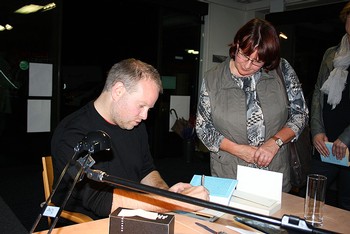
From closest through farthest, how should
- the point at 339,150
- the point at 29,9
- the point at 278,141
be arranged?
the point at 278,141 → the point at 339,150 → the point at 29,9

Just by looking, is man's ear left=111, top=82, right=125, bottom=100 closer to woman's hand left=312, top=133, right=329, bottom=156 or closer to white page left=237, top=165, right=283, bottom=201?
white page left=237, top=165, right=283, bottom=201

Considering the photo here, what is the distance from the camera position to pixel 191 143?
5.94m

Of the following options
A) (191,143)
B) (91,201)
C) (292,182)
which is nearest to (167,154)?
(191,143)

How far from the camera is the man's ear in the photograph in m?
1.62

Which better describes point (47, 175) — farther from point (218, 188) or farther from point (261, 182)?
point (261, 182)

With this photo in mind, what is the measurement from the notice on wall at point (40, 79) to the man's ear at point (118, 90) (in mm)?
3533

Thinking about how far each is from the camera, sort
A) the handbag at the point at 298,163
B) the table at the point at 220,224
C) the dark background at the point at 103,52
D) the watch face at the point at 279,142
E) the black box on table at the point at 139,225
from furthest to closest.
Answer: the dark background at the point at 103,52 → the handbag at the point at 298,163 → the watch face at the point at 279,142 → the table at the point at 220,224 → the black box on table at the point at 139,225

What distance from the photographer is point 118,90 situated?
1.63 m

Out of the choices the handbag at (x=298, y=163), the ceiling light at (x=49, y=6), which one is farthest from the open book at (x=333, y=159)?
the ceiling light at (x=49, y=6)

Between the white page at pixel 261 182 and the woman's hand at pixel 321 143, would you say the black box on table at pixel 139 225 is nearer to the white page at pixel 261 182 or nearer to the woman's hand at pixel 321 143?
the white page at pixel 261 182

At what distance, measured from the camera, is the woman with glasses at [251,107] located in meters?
1.79

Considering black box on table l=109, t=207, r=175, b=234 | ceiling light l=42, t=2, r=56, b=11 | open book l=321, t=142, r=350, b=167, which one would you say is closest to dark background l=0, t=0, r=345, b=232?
ceiling light l=42, t=2, r=56, b=11

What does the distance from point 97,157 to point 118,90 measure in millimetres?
357

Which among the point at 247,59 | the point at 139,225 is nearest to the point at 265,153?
the point at 247,59
